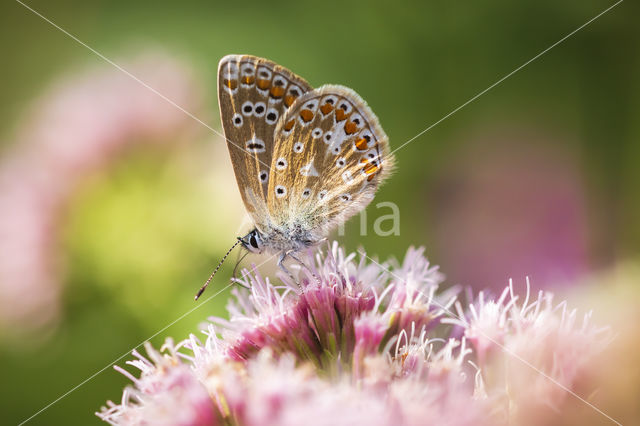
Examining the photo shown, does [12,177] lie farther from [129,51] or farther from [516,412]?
[516,412]

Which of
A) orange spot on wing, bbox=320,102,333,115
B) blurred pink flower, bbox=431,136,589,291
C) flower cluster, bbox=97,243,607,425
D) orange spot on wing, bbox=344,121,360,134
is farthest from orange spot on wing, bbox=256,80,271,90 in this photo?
blurred pink flower, bbox=431,136,589,291

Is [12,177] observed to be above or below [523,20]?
below

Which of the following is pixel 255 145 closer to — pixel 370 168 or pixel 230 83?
pixel 230 83

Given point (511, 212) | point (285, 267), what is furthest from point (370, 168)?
point (511, 212)

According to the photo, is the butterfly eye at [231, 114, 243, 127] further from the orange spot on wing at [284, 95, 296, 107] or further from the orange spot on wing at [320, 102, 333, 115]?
the orange spot on wing at [320, 102, 333, 115]

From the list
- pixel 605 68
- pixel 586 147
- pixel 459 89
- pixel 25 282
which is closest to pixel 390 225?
pixel 459 89

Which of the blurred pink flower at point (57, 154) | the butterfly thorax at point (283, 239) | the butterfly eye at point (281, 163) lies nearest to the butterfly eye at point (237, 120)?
the butterfly eye at point (281, 163)
